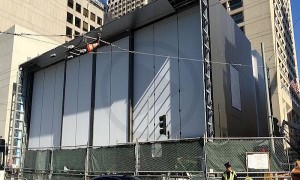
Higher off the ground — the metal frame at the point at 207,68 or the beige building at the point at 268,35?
the beige building at the point at 268,35

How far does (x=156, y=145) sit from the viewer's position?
51.4ft

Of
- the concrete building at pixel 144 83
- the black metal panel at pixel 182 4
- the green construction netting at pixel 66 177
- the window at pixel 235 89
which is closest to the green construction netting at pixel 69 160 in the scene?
the green construction netting at pixel 66 177

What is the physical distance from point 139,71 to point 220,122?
6986mm

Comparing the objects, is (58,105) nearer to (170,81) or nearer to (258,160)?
(170,81)

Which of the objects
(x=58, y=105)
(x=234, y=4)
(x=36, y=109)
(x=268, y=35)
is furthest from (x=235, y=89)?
(x=234, y=4)

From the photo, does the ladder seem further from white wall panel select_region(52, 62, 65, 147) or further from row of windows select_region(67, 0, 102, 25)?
row of windows select_region(67, 0, 102, 25)

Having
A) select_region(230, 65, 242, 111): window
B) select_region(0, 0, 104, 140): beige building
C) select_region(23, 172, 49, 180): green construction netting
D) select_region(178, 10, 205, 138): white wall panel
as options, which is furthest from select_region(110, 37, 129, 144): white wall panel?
select_region(0, 0, 104, 140): beige building

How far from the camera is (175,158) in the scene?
587 inches

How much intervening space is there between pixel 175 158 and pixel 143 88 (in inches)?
392

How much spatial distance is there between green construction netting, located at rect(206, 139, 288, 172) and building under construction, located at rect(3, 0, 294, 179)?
7 cm

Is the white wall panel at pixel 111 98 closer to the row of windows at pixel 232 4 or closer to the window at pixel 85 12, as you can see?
the row of windows at pixel 232 4

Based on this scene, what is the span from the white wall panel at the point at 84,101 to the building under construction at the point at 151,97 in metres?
0.08

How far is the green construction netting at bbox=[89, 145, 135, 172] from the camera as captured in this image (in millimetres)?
16531

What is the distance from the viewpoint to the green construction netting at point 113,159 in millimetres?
16531
